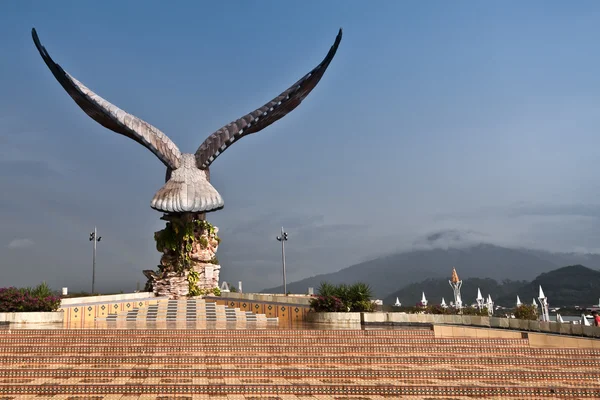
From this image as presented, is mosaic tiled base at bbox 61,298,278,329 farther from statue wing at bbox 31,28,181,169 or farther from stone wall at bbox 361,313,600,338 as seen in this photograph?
statue wing at bbox 31,28,181,169

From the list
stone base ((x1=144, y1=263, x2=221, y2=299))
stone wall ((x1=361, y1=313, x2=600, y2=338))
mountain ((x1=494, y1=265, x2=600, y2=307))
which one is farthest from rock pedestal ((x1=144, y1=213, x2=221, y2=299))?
mountain ((x1=494, y1=265, x2=600, y2=307))

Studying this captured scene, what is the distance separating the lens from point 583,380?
8477mm

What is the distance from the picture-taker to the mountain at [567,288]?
4129 inches

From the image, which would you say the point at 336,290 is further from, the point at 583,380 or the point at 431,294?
the point at 431,294

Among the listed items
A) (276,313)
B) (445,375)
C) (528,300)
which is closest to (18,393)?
(445,375)

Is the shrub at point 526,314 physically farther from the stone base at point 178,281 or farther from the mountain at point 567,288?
the mountain at point 567,288

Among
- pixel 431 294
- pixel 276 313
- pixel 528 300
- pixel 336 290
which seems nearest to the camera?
pixel 336 290

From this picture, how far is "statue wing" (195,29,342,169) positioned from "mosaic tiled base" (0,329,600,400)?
1741 centimetres

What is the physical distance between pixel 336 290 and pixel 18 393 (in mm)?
13048

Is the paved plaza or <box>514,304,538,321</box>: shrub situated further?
<box>514,304,538,321</box>: shrub

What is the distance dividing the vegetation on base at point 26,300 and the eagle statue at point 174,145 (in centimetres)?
971

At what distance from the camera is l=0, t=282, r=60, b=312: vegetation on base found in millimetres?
17844

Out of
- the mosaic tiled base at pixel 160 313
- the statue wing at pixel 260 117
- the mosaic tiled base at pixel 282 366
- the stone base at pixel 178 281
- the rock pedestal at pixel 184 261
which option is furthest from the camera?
the rock pedestal at pixel 184 261

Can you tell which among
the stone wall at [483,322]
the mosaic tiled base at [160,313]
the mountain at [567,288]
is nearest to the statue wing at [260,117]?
the mosaic tiled base at [160,313]
